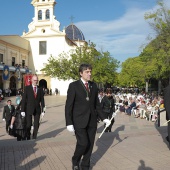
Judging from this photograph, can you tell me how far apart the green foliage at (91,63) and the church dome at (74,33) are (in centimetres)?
3260

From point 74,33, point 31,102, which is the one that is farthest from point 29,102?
point 74,33

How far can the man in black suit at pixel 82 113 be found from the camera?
14.7 ft

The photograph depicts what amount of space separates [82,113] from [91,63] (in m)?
32.6

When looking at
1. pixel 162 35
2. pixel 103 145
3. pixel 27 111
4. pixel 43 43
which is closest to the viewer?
pixel 103 145

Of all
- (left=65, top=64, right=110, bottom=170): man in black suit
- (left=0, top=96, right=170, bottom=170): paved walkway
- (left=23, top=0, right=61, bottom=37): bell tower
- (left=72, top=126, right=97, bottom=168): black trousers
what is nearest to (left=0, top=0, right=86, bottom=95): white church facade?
(left=23, top=0, right=61, bottom=37): bell tower

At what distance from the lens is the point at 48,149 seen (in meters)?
6.24

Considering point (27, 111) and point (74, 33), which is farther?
point (74, 33)

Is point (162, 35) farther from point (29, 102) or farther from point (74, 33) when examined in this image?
point (74, 33)

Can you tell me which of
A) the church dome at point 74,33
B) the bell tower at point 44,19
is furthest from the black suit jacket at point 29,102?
the church dome at point 74,33

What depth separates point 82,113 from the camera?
178 inches

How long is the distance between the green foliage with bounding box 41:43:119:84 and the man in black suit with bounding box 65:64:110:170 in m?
31.7

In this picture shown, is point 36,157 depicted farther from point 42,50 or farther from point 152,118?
point 42,50

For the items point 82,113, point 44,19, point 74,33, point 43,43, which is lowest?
point 82,113

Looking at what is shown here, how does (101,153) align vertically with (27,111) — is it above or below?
below
